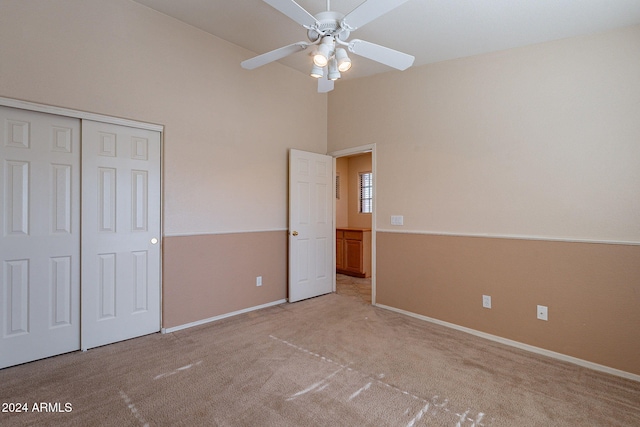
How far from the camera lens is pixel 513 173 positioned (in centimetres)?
295

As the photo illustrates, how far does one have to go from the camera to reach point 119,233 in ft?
9.32

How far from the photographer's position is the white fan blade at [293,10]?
174cm

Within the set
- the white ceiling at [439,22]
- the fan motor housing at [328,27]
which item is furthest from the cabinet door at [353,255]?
the fan motor housing at [328,27]

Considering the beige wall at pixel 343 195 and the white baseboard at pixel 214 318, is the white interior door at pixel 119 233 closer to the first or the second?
the white baseboard at pixel 214 318

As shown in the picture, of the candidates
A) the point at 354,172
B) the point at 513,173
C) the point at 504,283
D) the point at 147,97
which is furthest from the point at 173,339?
the point at 354,172

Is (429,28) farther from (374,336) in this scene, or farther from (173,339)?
(173,339)

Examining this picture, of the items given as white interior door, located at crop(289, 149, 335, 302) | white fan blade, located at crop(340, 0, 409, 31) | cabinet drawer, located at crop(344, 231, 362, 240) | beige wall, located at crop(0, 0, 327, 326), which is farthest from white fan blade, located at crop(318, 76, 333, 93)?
cabinet drawer, located at crop(344, 231, 362, 240)

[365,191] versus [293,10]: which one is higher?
[293,10]

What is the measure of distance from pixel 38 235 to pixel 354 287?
3927 millimetres

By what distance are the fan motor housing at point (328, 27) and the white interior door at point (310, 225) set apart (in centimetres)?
210

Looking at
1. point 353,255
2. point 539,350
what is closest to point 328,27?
point 539,350

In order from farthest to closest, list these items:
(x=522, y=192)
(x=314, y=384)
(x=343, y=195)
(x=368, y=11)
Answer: (x=343, y=195) → (x=522, y=192) → (x=314, y=384) → (x=368, y=11)

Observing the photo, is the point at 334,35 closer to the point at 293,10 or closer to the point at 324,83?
the point at 293,10

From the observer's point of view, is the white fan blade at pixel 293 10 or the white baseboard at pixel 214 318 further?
the white baseboard at pixel 214 318
